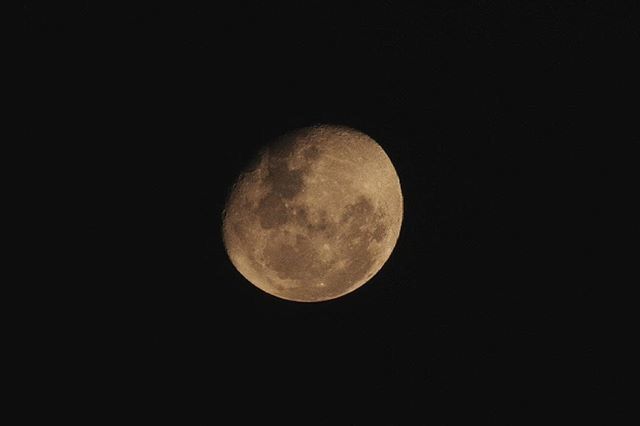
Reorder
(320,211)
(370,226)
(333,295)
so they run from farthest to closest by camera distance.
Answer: (333,295) < (370,226) < (320,211)

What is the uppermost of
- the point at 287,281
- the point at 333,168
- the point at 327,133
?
the point at 327,133

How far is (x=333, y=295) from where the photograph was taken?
359cm

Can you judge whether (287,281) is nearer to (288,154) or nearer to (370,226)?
(370,226)

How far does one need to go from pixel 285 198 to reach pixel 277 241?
328 millimetres

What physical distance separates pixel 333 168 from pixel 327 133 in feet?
1.26

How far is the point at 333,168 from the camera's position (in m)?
3.17

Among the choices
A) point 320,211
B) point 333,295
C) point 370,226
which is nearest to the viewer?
point 320,211

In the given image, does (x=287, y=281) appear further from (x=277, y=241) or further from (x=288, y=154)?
(x=288, y=154)

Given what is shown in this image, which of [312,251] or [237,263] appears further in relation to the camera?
[237,263]

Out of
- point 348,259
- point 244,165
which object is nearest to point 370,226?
point 348,259

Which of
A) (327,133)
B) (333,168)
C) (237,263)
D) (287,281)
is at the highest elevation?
(327,133)

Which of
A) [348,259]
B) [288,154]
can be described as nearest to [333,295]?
[348,259]

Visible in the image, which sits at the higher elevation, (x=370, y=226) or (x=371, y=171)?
(x=371, y=171)

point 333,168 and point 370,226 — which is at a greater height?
point 333,168
